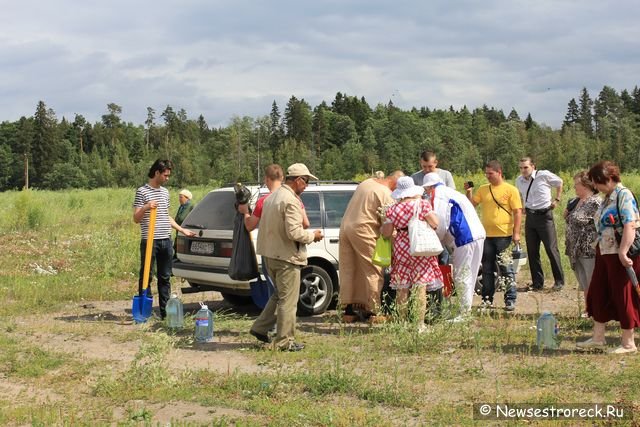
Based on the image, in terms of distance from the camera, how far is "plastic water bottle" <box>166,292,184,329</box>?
28.1ft

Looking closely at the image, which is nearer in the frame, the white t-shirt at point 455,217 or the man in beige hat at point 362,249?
the white t-shirt at point 455,217

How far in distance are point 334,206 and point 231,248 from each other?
1.62m

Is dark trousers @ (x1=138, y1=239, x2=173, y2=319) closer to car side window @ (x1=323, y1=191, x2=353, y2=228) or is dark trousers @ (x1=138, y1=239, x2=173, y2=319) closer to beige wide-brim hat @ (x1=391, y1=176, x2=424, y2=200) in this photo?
car side window @ (x1=323, y1=191, x2=353, y2=228)

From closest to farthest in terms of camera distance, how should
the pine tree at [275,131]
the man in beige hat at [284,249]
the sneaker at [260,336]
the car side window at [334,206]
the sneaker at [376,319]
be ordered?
1. the man in beige hat at [284,249]
2. the sneaker at [260,336]
3. the sneaker at [376,319]
4. the car side window at [334,206]
5. the pine tree at [275,131]

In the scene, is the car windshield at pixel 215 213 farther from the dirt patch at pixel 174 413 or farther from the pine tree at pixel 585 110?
the pine tree at pixel 585 110

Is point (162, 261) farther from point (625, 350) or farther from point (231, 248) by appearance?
point (625, 350)

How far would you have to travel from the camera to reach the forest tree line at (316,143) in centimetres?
7550

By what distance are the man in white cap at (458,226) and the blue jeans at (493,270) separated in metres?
1.25

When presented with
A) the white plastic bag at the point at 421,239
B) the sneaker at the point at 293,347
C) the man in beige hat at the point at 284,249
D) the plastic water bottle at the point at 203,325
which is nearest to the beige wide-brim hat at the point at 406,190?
the white plastic bag at the point at 421,239

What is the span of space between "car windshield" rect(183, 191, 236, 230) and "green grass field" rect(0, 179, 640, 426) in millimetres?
1213

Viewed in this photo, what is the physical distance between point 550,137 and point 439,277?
260ft

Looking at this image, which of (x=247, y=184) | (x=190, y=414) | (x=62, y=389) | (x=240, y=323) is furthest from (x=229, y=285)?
(x=190, y=414)

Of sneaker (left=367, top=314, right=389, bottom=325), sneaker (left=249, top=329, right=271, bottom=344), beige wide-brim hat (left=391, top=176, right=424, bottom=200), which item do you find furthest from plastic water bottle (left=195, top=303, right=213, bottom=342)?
beige wide-brim hat (left=391, top=176, right=424, bottom=200)

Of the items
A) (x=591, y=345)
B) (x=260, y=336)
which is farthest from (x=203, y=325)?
(x=591, y=345)
